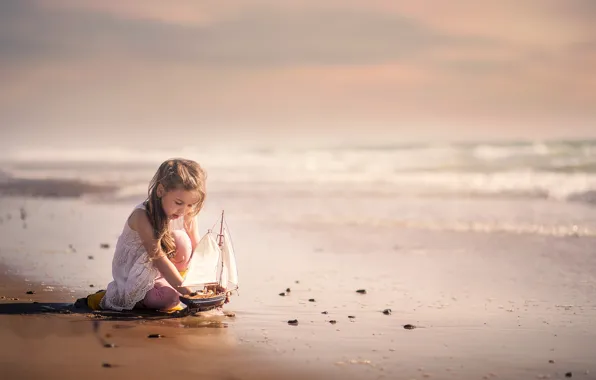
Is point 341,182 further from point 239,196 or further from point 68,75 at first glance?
point 68,75

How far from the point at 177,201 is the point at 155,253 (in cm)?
38

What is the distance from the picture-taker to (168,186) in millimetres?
5953

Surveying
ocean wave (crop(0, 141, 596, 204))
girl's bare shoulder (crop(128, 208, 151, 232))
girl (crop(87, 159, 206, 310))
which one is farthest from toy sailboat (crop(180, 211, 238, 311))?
ocean wave (crop(0, 141, 596, 204))

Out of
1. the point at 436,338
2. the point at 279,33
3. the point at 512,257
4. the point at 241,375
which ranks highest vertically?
the point at 279,33

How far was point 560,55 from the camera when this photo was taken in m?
28.7

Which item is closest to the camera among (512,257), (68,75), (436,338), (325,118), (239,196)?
(436,338)

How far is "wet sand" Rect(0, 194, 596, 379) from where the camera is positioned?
459 cm

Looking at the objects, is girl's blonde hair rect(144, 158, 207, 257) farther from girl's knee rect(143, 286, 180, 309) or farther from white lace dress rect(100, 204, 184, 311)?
girl's knee rect(143, 286, 180, 309)

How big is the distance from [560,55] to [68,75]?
1646 cm

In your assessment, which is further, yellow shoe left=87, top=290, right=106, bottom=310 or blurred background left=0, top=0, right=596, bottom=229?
blurred background left=0, top=0, right=596, bottom=229

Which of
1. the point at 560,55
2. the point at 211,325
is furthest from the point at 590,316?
the point at 560,55

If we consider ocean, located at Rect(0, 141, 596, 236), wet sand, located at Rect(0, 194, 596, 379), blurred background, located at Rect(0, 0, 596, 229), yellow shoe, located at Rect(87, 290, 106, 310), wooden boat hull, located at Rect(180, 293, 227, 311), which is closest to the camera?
wet sand, located at Rect(0, 194, 596, 379)

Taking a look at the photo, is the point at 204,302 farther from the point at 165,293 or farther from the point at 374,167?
the point at 374,167

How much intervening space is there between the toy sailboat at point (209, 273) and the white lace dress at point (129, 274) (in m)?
0.27
